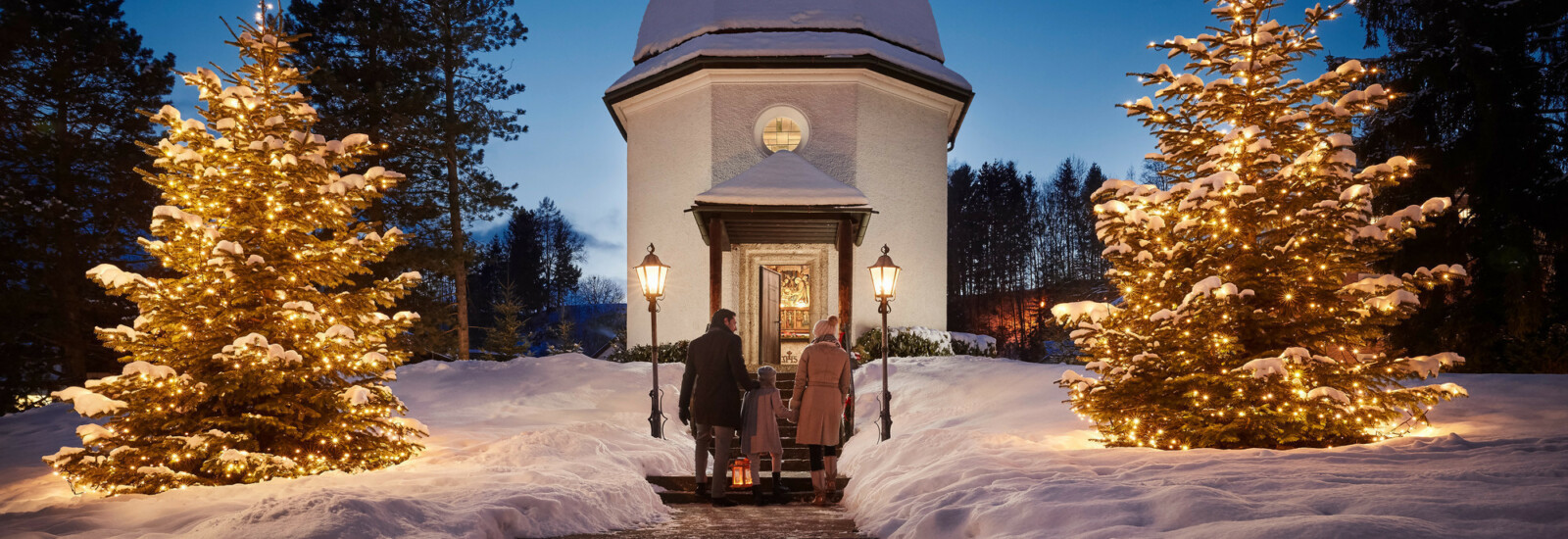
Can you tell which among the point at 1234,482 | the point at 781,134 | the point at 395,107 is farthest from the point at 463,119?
the point at 1234,482

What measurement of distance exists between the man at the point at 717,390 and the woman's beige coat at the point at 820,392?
1.80 feet

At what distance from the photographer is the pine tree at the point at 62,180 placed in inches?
669

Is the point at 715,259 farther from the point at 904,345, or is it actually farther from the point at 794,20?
the point at 794,20

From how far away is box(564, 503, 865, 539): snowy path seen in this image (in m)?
5.95

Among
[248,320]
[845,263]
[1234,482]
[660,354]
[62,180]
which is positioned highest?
[62,180]

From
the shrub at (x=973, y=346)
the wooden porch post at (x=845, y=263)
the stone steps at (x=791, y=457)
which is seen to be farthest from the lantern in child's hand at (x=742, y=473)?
the shrub at (x=973, y=346)

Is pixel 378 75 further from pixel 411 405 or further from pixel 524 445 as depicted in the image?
pixel 524 445

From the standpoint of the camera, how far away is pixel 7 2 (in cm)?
1717

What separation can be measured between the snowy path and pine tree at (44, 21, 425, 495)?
343 centimetres

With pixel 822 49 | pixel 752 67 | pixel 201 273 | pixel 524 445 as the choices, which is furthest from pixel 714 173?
pixel 201 273

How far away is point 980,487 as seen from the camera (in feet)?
19.4

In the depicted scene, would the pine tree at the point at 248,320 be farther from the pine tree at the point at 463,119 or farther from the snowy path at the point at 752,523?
the pine tree at the point at 463,119

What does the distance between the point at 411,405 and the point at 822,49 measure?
34.6ft

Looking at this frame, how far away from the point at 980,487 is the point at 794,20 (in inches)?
531
